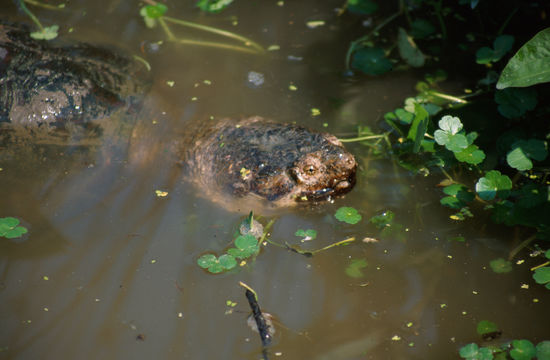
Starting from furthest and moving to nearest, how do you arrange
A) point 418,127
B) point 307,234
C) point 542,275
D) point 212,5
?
point 212,5 < point 418,127 < point 307,234 < point 542,275

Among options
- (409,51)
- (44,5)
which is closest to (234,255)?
(409,51)

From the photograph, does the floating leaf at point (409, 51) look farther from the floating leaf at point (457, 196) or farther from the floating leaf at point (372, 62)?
the floating leaf at point (457, 196)

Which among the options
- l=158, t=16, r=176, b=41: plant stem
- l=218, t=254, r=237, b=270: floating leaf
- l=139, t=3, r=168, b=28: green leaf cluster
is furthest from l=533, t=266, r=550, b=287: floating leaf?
l=139, t=3, r=168, b=28: green leaf cluster

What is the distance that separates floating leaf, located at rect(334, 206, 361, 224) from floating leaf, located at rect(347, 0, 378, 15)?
2039 mm

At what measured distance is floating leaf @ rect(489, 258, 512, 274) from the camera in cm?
231

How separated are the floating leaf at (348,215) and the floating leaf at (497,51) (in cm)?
145

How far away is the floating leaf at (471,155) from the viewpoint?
2.60 m

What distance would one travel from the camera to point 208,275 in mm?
2289

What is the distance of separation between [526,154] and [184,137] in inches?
78.4

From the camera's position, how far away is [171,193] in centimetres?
267

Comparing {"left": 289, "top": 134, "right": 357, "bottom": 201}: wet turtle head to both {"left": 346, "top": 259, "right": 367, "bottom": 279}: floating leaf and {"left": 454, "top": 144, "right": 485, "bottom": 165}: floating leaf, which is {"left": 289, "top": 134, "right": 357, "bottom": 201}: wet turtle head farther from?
{"left": 454, "top": 144, "right": 485, "bottom": 165}: floating leaf

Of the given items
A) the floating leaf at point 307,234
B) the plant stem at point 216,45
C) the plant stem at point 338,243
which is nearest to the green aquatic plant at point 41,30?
the plant stem at point 216,45

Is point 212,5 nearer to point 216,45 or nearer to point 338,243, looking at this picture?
point 216,45

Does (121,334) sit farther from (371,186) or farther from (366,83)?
(366,83)
